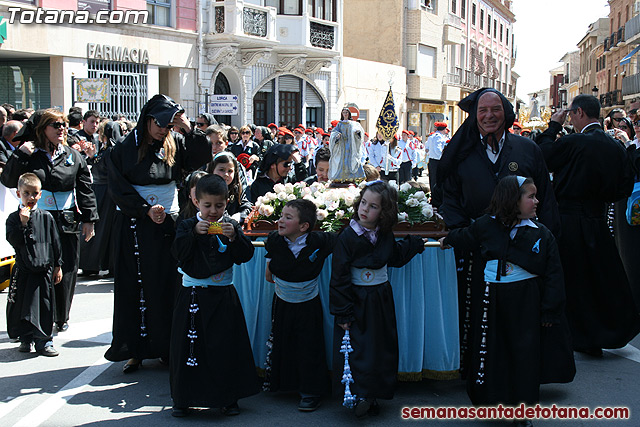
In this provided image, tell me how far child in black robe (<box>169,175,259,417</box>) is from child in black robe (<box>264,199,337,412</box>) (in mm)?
278

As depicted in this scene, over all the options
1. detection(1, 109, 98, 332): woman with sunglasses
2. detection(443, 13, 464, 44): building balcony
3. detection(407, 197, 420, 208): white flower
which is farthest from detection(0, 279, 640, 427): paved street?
detection(443, 13, 464, 44): building balcony

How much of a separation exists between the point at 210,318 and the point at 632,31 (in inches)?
2014

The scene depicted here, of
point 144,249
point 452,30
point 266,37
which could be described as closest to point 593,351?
point 144,249

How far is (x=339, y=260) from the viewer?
4879mm

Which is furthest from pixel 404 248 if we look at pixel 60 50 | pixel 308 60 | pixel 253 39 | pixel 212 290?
pixel 308 60

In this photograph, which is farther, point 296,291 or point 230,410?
point 296,291

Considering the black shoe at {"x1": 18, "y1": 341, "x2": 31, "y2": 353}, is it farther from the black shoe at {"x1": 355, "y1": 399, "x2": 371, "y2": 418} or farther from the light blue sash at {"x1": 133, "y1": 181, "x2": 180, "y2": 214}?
the black shoe at {"x1": 355, "y1": 399, "x2": 371, "y2": 418}

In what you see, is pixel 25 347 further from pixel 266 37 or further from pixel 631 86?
pixel 631 86

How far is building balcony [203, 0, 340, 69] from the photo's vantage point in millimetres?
24516

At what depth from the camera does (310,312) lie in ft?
17.0

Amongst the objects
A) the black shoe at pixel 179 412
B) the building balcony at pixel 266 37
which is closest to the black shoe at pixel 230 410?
the black shoe at pixel 179 412

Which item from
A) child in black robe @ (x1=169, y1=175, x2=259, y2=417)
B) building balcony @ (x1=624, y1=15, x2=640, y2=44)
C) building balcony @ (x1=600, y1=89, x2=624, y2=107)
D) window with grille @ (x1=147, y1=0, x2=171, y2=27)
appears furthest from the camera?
building balcony @ (x1=600, y1=89, x2=624, y2=107)

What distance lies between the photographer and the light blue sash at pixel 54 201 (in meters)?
6.72

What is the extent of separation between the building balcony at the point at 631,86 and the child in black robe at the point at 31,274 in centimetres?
4702
